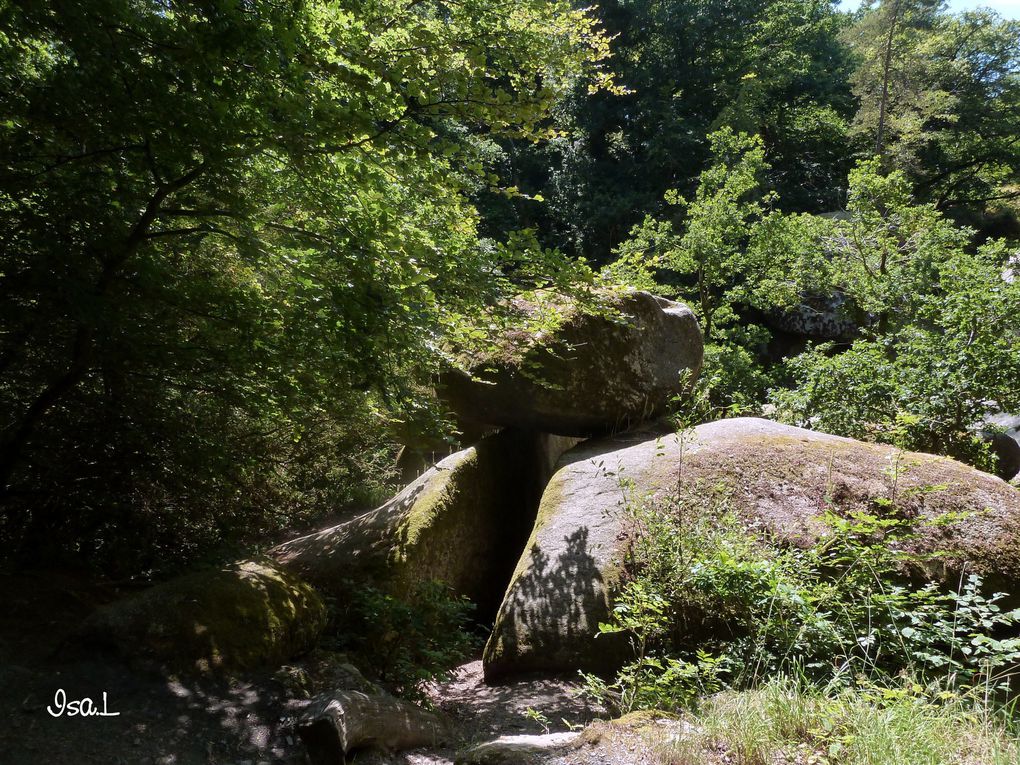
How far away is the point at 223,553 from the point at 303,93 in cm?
364

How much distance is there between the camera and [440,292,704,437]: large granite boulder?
7.77 meters

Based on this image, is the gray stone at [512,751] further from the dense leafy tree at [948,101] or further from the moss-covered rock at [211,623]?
the dense leafy tree at [948,101]

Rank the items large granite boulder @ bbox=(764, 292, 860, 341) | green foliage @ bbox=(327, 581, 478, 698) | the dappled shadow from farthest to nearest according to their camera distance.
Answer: large granite boulder @ bbox=(764, 292, 860, 341), the dappled shadow, green foliage @ bbox=(327, 581, 478, 698)

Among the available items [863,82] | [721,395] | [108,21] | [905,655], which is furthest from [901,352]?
[863,82]

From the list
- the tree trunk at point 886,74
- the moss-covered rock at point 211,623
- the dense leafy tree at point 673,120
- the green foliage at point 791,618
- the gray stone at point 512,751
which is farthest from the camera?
the dense leafy tree at point 673,120

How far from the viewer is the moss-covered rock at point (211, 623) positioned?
388cm

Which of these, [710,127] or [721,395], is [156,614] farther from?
[710,127]

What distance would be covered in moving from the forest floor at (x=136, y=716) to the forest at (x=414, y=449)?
0.08ft

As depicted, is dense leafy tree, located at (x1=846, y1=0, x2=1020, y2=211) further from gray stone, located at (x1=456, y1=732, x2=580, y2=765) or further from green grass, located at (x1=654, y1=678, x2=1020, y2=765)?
gray stone, located at (x1=456, y1=732, x2=580, y2=765)

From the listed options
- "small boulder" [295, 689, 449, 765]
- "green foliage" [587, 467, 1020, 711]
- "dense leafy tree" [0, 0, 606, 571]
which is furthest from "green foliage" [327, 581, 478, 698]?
"dense leafy tree" [0, 0, 606, 571]

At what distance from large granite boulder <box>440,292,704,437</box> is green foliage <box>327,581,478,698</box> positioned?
293cm

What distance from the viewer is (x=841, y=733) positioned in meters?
2.91
